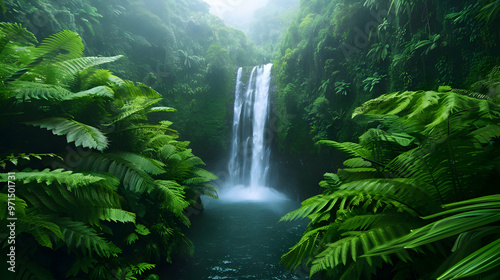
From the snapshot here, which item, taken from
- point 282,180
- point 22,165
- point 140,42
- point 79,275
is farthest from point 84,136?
point 140,42

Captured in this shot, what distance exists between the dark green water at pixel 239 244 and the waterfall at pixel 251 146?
9.23ft

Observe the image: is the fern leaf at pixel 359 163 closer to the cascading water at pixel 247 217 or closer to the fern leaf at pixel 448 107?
the fern leaf at pixel 448 107

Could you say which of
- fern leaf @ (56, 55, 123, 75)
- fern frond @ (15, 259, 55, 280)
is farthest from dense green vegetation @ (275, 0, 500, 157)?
fern frond @ (15, 259, 55, 280)

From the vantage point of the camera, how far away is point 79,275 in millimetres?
2189

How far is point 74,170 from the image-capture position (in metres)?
2.37

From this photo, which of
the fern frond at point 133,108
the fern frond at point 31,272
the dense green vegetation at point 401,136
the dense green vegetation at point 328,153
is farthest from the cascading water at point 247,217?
the fern frond at point 133,108

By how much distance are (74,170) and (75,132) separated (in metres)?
0.51

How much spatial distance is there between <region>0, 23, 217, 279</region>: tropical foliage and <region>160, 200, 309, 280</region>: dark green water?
503mm

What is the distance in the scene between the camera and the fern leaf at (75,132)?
2084mm

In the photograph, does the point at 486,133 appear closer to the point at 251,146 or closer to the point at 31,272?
the point at 31,272

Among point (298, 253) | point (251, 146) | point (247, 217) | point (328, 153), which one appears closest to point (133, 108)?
point (298, 253)

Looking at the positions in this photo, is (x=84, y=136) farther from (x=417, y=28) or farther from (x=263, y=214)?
(x=417, y=28)

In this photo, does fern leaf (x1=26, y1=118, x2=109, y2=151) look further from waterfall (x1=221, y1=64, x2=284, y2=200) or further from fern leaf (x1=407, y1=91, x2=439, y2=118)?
waterfall (x1=221, y1=64, x2=284, y2=200)

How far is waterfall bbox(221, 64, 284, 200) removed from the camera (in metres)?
9.82
